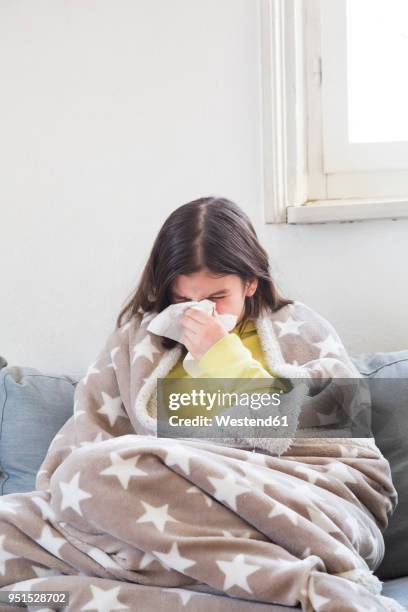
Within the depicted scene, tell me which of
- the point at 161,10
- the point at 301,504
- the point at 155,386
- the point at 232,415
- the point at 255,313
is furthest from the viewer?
the point at 161,10

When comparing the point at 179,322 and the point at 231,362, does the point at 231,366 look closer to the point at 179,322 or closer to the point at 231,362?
the point at 231,362

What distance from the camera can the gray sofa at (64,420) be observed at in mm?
1489

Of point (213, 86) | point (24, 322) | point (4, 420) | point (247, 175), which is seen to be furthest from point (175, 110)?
point (4, 420)

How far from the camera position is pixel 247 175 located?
73.7 inches

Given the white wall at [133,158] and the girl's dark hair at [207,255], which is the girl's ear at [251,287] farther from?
the white wall at [133,158]

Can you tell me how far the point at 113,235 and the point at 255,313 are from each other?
46 centimetres

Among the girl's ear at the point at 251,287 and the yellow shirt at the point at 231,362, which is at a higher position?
the girl's ear at the point at 251,287

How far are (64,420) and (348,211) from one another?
759 millimetres

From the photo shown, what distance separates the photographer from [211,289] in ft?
5.03

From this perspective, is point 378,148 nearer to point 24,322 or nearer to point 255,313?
point 255,313

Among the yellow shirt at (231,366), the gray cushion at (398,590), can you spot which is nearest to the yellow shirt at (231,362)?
the yellow shirt at (231,366)

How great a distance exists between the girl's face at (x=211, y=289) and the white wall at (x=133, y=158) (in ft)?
1.11

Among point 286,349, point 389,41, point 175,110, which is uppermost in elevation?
point 389,41

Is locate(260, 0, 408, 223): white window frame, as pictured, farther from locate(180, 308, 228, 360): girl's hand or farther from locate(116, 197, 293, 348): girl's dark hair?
locate(180, 308, 228, 360): girl's hand
